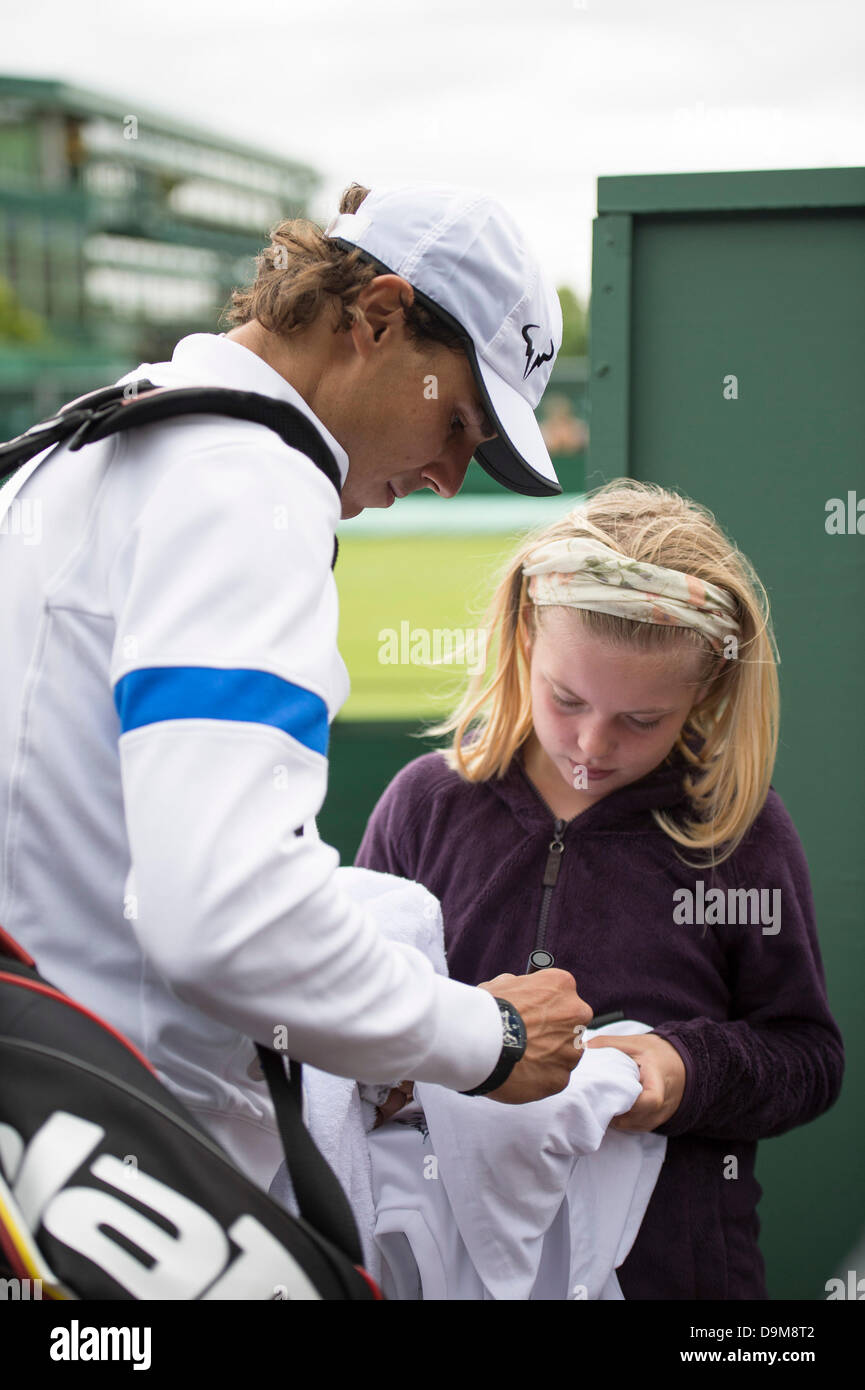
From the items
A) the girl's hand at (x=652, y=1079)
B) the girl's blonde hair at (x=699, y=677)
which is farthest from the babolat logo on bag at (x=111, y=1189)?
the girl's blonde hair at (x=699, y=677)

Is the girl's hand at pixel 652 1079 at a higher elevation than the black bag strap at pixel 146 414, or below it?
below

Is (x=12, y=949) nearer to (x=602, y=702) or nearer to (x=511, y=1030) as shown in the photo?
(x=511, y=1030)

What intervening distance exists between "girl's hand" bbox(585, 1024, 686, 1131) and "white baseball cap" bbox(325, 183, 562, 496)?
0.79 m

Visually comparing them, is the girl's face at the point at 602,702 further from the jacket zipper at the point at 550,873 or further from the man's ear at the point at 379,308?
the man's ear at the point at 379,308

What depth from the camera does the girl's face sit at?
1.81 m

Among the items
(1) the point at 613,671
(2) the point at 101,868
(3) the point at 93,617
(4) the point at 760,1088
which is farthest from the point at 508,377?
(4) the point at 760,1088

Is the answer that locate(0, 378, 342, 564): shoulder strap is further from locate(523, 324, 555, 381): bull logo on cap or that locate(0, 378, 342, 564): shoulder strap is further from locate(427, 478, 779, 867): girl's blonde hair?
locate(427, 478, 779, 867): girl's blonde hair

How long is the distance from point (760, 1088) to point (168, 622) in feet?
3.86

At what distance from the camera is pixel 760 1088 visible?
1.75 metres

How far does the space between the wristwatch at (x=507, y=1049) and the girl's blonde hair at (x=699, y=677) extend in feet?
2.21

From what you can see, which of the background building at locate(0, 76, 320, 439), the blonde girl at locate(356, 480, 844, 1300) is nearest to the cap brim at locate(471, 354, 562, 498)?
the blonde girl at locate(356, 480, 844, 1300)

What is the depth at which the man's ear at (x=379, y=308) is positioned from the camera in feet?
4.61

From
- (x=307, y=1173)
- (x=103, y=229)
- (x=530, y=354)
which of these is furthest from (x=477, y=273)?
(x=103, y=229)

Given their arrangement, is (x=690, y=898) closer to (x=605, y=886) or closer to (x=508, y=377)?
(x=605, y=886)
